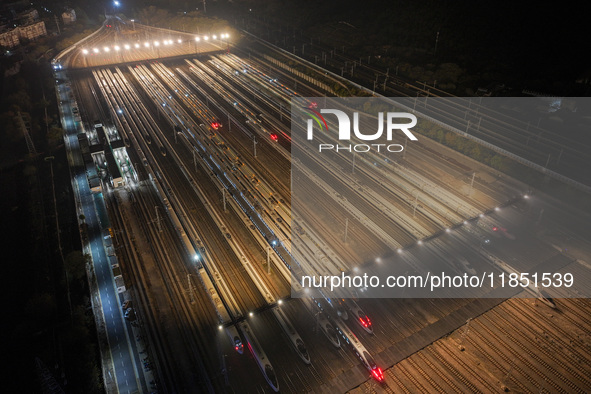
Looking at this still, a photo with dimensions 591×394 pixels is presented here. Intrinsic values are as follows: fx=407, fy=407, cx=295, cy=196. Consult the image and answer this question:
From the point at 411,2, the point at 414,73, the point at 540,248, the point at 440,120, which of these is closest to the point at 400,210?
the point at 540,248

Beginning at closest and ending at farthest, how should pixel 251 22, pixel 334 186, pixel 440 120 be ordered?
pixel 334 186 → pixel 440 120 → pixel 251 22

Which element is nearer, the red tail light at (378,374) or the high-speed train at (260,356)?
the high-speed train at (260,356)

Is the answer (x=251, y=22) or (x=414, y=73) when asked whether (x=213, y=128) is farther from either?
(x=251, y=22)

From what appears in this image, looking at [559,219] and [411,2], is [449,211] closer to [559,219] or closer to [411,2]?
[559,219]

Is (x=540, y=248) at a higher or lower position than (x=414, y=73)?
lower

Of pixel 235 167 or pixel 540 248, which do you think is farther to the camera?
pixel 235 167

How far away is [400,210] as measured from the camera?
53688 mm

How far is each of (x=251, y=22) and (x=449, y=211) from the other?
121450mm

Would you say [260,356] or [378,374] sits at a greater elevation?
[260,356]

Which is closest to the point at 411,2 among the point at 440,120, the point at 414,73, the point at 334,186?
the point at 414,73

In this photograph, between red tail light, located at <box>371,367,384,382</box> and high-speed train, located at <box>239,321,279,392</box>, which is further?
red tail light, located at <box>371,367,384,382</box>

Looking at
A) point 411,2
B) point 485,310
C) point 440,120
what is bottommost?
point 485,310

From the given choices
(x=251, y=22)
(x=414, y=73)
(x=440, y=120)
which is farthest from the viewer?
(x=251, y=22)

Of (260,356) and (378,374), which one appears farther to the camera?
(260,356)
